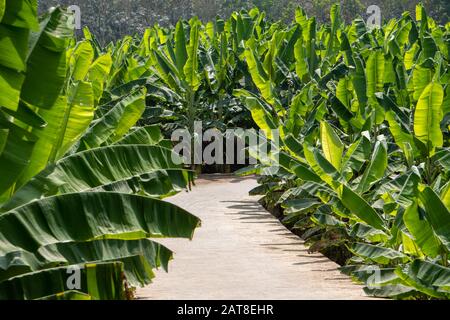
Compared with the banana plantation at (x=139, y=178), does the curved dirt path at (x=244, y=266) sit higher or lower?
lower

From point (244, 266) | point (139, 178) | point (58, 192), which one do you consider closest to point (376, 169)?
point (244, 266)

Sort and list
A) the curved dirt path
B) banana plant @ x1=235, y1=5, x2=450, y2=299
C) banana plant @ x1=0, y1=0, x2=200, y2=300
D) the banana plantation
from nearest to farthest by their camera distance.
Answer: banana plant @ x1=0, y1=0, x2=200, y2=300, the banana plantation, banana plant @ x1=235, y1=5, x2=450, y2=299, the curved dirt path

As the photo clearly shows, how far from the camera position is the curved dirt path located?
8938mm

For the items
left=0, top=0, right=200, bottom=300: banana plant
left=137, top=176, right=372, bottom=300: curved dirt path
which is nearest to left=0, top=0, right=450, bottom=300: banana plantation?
left=0, top=0, right=200, bottom=300: banana plant

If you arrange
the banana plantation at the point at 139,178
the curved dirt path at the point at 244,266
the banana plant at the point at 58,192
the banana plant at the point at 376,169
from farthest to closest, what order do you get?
the curved dirt path at the point at 244,266 → the banana plant at the point at 376,169 → the banana plantation at the point at 139,178 → the banana plant at the point at 58,192

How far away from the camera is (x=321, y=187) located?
1068 cm

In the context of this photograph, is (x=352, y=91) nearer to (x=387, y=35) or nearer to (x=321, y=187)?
(x=321, y=187)

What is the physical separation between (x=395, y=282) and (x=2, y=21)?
3.77 meters

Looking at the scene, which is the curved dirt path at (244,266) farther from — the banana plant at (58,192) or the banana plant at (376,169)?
the banana plant at (58,192)

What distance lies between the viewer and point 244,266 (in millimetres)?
10320

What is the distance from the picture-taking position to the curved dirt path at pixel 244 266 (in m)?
8.94

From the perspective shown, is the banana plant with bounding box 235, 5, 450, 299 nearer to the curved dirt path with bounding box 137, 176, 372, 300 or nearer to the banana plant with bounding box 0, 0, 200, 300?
the curved dirt path with bounding box 137, 176, 372, 300

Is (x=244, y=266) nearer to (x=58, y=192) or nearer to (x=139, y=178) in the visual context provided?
(x=139, y=178)

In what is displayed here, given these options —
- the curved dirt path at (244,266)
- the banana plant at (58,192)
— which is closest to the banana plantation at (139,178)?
the banana plant at (58,192)
